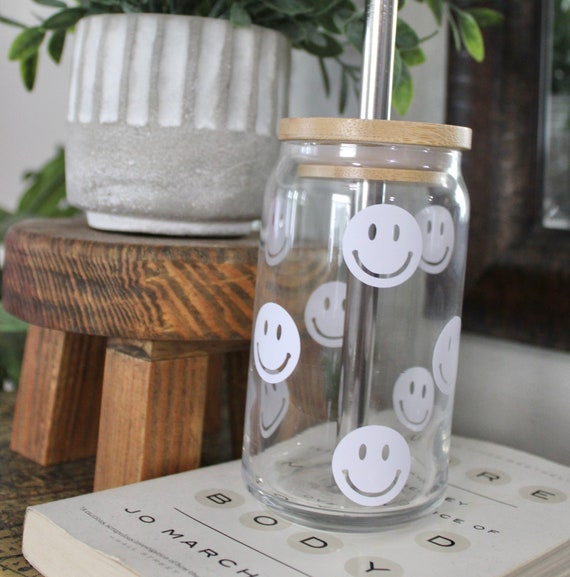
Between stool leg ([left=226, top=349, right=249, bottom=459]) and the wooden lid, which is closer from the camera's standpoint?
the wooden lid

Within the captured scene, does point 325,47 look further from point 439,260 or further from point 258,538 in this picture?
point 258,538

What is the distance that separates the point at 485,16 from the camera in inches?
18.9

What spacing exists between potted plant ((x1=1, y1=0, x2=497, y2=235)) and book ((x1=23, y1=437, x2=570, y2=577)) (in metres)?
0.15

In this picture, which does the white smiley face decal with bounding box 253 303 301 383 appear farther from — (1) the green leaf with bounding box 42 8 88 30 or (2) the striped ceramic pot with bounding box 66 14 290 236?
(1) the green leaf with bounding box 42 8 88 30

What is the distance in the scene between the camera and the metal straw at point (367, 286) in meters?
0.35

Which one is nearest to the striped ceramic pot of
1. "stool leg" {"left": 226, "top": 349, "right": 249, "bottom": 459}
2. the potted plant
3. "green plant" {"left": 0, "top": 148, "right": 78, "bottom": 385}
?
the potted plant

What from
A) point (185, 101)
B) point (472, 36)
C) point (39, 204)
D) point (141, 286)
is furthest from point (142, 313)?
point (39, 204)

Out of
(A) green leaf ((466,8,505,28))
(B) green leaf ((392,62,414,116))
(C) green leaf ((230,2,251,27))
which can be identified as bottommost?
(B) green leaf ((392,62,414,116))

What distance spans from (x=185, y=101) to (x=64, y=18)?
11cm

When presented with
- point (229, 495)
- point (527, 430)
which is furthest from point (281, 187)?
point (527, 430)

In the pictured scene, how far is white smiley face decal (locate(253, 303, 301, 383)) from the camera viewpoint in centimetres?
36

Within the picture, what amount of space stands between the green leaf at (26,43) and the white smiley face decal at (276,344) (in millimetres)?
234

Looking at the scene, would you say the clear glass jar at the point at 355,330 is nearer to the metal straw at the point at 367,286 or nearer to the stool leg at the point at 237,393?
the metal straw at the point at 367,286

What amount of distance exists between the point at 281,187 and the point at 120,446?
6.2 inches
